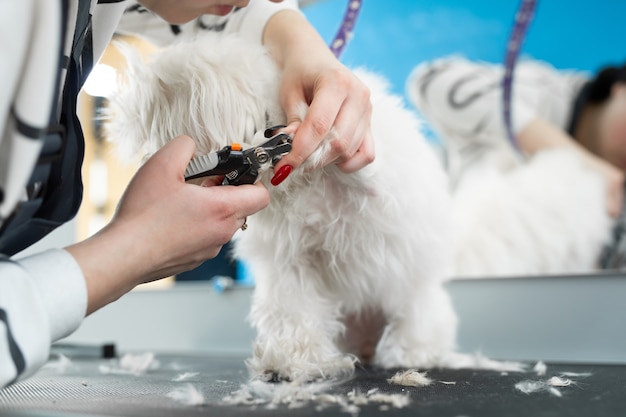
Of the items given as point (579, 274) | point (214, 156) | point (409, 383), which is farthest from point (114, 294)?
point (579, 274)

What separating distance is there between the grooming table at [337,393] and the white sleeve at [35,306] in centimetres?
11

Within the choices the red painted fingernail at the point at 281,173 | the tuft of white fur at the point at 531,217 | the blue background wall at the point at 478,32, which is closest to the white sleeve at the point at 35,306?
the red painted fingernail at the point at 281,173

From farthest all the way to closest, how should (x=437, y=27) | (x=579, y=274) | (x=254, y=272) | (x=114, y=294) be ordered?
(x=437, y=27), (x=579, y=274), (x=254, y=272), (x=114, y=294)

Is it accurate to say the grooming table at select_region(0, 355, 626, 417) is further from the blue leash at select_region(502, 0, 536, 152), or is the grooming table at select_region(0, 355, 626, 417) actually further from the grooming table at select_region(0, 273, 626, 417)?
the blue leash at select_region(502, 0, 536, 152)

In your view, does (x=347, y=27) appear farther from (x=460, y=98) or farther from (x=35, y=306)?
(x=35, y=306)

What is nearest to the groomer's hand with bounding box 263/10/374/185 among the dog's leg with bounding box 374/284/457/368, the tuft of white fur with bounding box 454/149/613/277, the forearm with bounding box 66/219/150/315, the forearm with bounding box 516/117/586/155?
the forearm with bounding box 66/219/150/315

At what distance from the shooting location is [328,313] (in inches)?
45.5

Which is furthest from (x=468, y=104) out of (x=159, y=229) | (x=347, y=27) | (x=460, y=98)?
(x=159, y=229)

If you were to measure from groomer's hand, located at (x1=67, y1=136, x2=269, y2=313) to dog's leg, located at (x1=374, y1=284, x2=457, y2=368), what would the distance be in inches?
21.8

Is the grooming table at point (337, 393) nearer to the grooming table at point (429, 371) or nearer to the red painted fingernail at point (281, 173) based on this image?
the grooming table at point (429, 371)

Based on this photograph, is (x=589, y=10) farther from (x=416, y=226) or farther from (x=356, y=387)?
(x=356, y=387)

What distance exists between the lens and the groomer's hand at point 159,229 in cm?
64

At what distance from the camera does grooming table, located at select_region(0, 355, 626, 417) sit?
26.0 inches

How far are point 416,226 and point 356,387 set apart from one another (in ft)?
1.17
